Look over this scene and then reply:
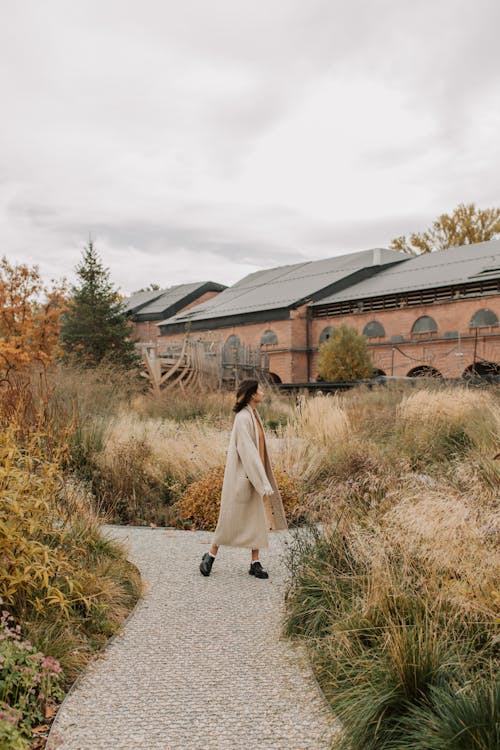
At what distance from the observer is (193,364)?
20.4 meters

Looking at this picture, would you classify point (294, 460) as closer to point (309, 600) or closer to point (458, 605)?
point (309, 600)

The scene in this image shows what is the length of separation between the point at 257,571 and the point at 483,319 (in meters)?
25.9

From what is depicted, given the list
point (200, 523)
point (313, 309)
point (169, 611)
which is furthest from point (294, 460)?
point (313, 309)

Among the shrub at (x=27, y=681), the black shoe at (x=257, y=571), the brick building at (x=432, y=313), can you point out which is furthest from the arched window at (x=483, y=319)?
the shrub at (x=27, y=681)

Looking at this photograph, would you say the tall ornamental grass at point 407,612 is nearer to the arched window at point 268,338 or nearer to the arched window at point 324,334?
the arched window at point 324,334

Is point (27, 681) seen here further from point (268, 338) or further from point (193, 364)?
point (268, 338)

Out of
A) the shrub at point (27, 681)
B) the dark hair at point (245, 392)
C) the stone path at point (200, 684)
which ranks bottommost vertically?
the stone path at point (200, 684)

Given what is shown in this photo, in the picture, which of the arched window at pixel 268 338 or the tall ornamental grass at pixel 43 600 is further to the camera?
the arched window at pixel 268 338

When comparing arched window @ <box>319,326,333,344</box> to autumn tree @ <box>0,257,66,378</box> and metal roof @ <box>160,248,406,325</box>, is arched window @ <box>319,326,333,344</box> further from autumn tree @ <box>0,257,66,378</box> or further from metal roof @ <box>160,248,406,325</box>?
autumn tree @ <box>0,257,66,378</box>

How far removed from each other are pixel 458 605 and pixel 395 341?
1144 inches

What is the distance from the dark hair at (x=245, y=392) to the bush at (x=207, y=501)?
2074 millimetres

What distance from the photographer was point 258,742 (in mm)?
2873

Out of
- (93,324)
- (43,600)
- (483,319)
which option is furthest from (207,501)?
(483,319)

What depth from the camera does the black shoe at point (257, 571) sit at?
207 inches
